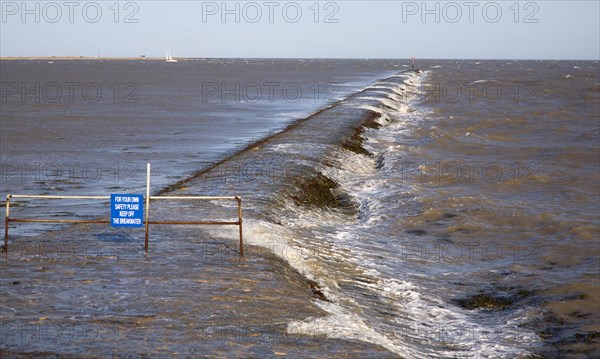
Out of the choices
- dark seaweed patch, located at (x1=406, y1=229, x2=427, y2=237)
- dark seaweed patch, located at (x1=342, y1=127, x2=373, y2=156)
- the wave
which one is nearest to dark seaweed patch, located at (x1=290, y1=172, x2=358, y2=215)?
the wave

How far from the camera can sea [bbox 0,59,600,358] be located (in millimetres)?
11156

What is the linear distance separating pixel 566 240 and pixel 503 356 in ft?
24.6

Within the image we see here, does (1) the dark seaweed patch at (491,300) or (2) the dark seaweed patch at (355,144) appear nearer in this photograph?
(1) the dark seaweed patch at (491,300)

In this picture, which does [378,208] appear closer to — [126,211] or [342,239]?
[342,239]

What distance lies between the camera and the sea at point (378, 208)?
1116 centimetres

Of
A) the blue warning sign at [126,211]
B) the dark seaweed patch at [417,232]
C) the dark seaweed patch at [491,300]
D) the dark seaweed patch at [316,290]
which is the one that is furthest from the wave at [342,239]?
the blue warning sign at [126,211]

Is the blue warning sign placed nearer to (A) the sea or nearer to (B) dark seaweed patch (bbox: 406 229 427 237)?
(A) the sea

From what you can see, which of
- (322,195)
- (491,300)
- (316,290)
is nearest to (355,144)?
(322,195)

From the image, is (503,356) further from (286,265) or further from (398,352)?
(286,265)

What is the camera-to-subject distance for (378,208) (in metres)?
19.8

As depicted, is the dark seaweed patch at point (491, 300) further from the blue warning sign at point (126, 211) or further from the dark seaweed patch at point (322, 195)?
the dark seaweed patch at point (322, 195)

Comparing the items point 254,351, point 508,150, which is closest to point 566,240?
point 254,351

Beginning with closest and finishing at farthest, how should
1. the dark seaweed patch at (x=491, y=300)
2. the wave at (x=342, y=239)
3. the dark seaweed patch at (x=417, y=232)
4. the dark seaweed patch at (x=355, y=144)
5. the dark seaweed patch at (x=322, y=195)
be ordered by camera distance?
the wave at (x=342, y=239) < the dark seaweed patch at (x=491, y=300) < the dark seaweed patch at (x=417, y=232) < the dark seaweed patch at (x=322, y=195) < the dark seaweed patch at (x=355, y=144)

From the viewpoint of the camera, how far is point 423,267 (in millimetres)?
14562
